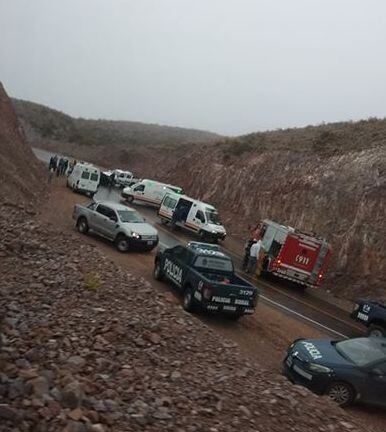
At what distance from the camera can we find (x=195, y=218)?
1305 inches

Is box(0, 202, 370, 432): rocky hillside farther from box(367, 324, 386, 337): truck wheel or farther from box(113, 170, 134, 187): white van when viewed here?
box(113, 170, 134, 187): white van

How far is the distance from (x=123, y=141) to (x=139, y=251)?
98.3 meters

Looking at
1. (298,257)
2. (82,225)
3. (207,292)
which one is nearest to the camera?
(207,292)

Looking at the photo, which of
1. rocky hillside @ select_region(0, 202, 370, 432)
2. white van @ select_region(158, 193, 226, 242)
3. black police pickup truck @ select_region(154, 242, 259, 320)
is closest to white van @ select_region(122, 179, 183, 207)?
white van @ select_region(158, 193, 226, 242)

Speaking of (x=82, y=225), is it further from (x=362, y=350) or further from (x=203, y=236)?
(x=362, y=350)

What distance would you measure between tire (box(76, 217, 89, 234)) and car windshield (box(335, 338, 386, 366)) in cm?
1447

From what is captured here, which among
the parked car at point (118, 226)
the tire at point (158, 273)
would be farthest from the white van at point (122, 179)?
the tire at point (158, 273)

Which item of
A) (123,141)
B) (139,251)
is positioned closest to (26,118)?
(123,141)

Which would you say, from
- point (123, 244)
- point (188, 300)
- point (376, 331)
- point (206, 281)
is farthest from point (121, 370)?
point (123, 244)

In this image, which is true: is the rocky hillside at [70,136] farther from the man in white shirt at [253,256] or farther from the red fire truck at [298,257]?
the red fire truck at [298,257]

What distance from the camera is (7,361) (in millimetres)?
8250

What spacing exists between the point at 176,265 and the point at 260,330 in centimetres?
332

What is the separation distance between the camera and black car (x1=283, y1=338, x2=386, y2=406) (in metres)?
12.0

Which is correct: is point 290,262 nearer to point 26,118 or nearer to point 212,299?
point 212,299
